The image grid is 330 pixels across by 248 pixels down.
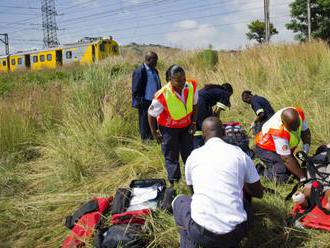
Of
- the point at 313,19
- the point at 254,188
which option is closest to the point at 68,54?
the point at 313,19

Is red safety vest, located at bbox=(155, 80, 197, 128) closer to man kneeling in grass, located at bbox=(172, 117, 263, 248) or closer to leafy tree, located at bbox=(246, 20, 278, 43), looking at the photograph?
man kneeling in grass, located at bbox=(172, 117, 263, 248)

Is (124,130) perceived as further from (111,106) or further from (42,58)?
(42,58)

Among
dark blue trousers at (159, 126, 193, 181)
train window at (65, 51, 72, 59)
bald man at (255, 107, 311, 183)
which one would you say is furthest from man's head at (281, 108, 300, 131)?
train window at (65, 51, 72, 59)

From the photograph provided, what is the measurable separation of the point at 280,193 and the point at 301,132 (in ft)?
3.15

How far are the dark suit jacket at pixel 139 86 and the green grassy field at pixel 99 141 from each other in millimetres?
695

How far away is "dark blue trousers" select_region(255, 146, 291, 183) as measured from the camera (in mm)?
4000

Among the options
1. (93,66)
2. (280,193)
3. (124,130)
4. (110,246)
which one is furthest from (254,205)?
(93,66)

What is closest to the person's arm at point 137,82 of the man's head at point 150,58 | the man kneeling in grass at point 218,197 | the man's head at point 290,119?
the man's head at point 150,58

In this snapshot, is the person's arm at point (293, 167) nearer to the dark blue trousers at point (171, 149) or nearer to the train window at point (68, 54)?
the dark blue trousers at point (171, 149)

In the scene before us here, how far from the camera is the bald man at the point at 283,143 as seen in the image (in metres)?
3.82

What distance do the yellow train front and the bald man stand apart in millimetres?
17252

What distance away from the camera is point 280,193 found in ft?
11.8

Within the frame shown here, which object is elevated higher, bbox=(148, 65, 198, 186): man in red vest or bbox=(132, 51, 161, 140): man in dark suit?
bbox=(132, 51, 161, 140): man in dark suit

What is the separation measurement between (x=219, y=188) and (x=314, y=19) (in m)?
19.2
